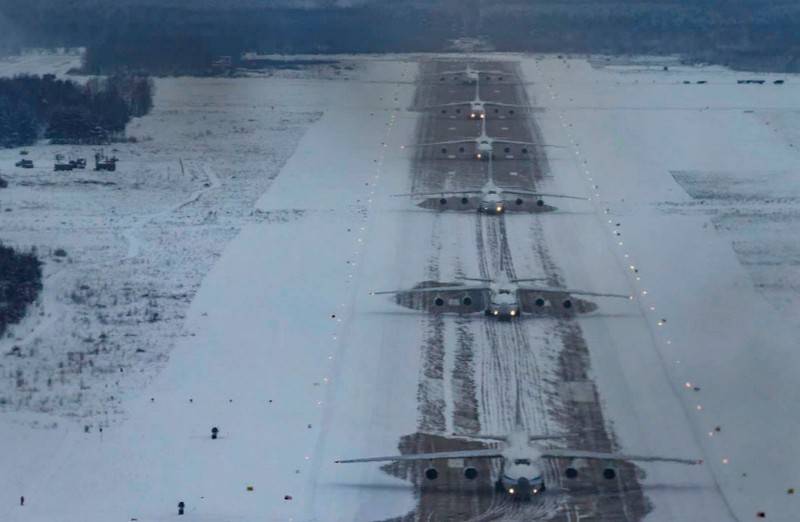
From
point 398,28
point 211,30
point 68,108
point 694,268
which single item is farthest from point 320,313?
point 398,28

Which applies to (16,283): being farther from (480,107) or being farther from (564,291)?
(480,107)

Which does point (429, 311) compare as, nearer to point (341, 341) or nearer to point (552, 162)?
point (341, 341)

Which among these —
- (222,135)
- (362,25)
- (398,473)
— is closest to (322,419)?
(398,473)

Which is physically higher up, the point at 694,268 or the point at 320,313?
the point at 694,268

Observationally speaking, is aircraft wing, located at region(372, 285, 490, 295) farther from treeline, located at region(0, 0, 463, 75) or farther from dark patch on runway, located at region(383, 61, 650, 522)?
treeline, located at region(0, 0, 463, 75)

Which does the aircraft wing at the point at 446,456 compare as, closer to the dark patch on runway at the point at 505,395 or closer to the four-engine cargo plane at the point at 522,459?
the four-engine cargo plane at the point at 522,459
